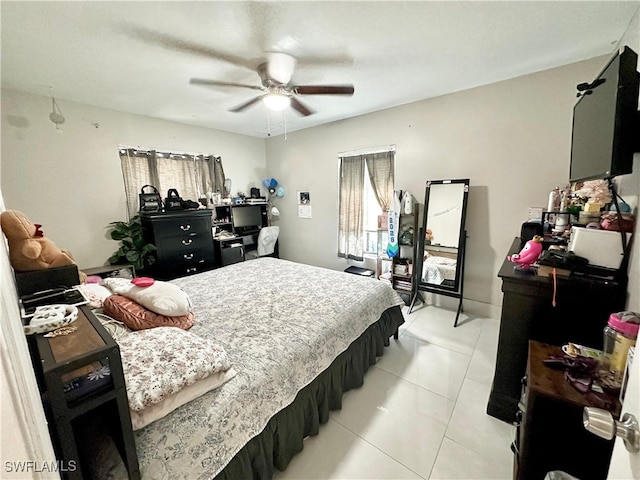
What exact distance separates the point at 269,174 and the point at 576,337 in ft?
15.7

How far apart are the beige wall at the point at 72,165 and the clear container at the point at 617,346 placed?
4487mm

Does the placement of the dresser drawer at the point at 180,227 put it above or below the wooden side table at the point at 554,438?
above

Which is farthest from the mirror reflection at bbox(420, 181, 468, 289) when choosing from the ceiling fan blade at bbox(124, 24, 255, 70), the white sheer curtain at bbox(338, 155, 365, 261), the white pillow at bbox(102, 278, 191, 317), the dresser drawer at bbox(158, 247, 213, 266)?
the dresser drawer at bbox(158, 247, 213, 266)

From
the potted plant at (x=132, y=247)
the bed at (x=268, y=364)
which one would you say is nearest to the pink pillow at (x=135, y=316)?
the bed at (x=268, y=364)

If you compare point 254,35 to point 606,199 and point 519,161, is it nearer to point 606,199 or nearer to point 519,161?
point 606,199

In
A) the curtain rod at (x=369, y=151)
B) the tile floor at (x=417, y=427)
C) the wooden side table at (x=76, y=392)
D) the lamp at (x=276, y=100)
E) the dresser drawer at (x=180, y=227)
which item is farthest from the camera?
the curtain rod at (x=369, y=151)

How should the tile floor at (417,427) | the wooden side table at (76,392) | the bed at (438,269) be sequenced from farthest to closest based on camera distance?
the bed at (438,269) < the tile floor at (417,427) < the wooden side table at (76,392)

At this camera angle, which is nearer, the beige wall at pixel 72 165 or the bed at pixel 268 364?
the bed at pixel 268 364

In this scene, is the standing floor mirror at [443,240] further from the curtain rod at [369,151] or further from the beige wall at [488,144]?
Answer: the curtain rod at [369,151]

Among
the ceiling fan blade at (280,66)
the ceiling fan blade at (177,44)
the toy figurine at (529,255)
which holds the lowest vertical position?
the toy figurine at (529,255)

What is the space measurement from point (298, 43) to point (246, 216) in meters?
3.11

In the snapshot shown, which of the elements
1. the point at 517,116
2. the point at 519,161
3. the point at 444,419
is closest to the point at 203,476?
the point at 444,419

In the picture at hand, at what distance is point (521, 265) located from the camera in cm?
158

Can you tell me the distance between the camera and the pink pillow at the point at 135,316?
1.38 meters
